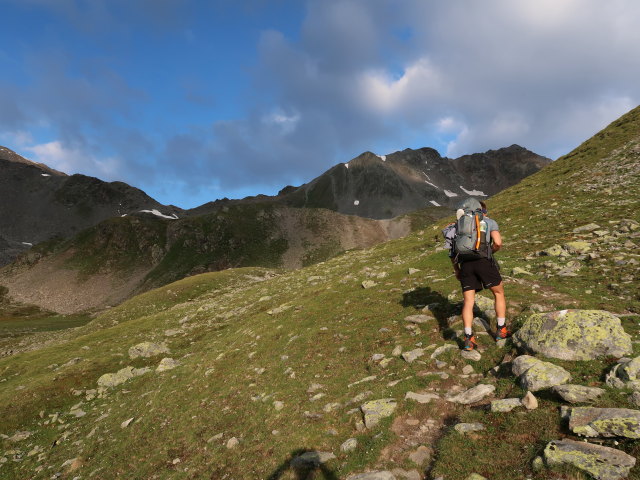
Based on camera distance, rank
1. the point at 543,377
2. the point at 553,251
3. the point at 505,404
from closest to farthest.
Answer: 1. the point at 505,404
2. the point at 543,377
3. the point at 553,251

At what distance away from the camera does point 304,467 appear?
27.5 feet

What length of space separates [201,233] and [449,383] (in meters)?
198

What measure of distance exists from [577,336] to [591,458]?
4559 millimetres

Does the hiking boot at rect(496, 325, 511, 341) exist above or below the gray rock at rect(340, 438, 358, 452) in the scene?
above

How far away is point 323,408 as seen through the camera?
10.7 m

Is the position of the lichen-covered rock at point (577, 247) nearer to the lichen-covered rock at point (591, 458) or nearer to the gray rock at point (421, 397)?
the gray rock at point (421, 397)

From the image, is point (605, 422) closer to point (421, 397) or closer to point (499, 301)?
point (421, 397)

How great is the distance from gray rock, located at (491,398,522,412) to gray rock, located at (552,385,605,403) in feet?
2.89

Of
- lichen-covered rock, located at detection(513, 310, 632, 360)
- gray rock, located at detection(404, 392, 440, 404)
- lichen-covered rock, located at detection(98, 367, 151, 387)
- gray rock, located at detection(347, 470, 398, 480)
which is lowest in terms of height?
lichen-covered rock, located at detection(98, 367, 151, 387)

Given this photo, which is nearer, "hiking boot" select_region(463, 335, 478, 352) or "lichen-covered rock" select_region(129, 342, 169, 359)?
"hiking boot" select_region(463, 335, 478, 352)

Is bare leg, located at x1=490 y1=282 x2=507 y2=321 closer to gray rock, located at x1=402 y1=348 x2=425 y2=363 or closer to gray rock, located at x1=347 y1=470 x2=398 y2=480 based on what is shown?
gray rock, located at x1=402 y1=348 x2=425 y2=363

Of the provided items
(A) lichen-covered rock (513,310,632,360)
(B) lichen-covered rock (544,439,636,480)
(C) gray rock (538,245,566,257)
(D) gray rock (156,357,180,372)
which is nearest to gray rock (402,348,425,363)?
(A) lichen-covered rock (513,310,632,360)

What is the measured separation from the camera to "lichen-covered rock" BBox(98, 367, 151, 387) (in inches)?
926

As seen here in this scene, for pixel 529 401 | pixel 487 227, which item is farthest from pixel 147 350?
pixel 529 401
